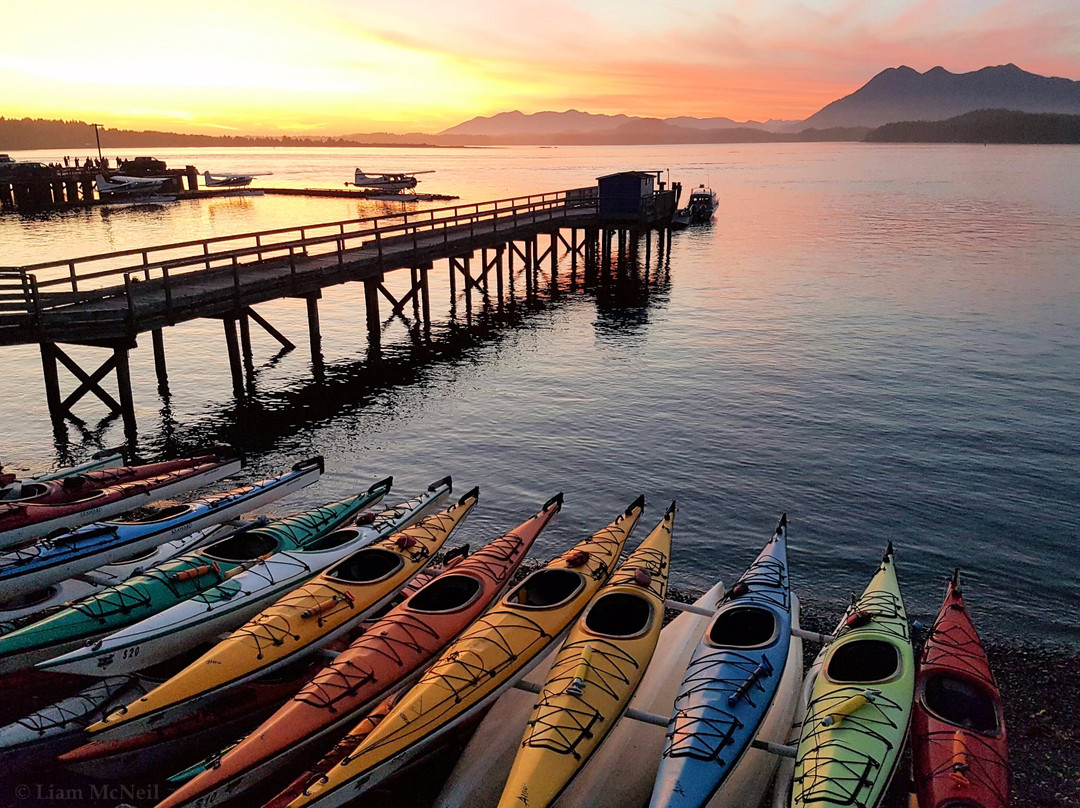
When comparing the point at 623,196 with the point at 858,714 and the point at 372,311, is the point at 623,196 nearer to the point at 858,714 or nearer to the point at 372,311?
the point at 372,311

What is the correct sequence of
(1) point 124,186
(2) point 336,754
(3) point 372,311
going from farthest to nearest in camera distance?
(1) point 124,186
(3) point 372,311
(2) point 336,754

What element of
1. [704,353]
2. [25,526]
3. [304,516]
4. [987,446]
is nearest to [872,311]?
[704,353]

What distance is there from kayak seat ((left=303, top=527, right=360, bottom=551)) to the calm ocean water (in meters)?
4.90

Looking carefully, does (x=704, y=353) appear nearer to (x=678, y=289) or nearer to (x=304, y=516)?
(x=678, y=289)

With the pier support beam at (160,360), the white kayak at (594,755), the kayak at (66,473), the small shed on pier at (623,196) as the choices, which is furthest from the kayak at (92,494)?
the small shed on pier at (623,196)

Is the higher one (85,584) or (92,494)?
(92,494)

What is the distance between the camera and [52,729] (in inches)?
340

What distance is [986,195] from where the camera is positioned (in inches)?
3743

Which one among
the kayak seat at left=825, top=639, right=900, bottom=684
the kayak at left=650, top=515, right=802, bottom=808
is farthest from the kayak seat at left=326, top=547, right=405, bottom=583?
the kayak seat at left=825, top=639, right=900, bottom=684

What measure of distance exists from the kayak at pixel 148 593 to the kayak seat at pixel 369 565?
151 centimetres

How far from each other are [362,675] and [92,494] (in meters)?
8.22

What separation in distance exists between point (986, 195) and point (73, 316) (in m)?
107

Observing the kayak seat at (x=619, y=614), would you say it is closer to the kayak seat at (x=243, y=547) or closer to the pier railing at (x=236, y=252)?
the kayak seat at (x=243, y=547)

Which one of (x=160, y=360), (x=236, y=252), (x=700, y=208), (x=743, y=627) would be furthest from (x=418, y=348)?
(x=700, y=208)
